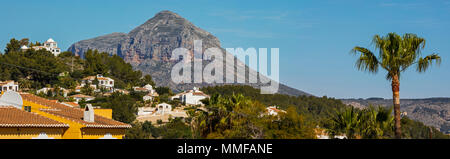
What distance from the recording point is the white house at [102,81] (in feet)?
402

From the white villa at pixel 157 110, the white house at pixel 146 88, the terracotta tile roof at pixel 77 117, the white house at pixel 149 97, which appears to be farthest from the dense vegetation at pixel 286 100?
the terracotta tile roof at pixel 77 117

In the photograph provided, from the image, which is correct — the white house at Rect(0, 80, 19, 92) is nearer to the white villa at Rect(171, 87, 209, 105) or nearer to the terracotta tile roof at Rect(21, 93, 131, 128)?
the white villa at Rect(171, 87, 209, 105)

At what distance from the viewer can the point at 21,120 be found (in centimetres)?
2383

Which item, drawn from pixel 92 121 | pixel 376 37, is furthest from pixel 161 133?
pixel 376 37

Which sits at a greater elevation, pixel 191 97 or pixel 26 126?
pixel 191 97

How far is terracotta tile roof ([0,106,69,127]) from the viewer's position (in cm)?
2307

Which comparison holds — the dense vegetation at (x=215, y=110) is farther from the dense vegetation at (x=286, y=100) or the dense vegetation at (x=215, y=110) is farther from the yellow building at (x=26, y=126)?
the yellow building at (x=26, y=126)

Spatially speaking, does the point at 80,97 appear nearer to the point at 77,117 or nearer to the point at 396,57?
the point at 77,117

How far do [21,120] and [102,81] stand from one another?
100795mm

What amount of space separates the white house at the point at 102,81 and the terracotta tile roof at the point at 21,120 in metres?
97.3

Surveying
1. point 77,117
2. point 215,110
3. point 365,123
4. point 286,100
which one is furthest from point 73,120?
point 286,100

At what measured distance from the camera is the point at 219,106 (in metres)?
36.0

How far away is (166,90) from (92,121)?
116m
